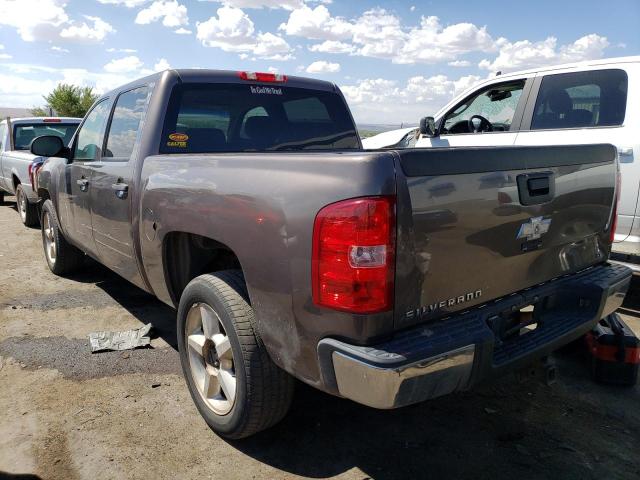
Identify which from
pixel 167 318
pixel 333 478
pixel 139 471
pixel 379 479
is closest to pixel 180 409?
pixel 139 471

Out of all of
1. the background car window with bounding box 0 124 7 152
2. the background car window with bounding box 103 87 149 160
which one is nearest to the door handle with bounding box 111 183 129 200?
the background car window with bounding box 103 87 149 160

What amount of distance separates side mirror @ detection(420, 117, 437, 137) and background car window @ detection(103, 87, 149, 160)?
3342mm

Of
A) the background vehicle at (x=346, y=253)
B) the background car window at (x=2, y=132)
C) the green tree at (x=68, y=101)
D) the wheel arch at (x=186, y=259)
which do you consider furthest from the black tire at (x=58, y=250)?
the green tree at (x=68, y=101)

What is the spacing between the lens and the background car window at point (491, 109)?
18.7 feet

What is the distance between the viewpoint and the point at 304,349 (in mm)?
2096

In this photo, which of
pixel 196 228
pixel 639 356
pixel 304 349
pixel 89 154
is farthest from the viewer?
pixel 89 154

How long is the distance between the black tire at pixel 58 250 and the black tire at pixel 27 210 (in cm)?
298

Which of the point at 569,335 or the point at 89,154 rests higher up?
the point at 89,154

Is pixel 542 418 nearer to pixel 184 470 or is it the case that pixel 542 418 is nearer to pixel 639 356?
pixel 639 356

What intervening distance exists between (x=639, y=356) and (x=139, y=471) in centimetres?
297

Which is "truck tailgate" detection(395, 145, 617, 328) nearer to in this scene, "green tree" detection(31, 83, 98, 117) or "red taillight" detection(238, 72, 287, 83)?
"red taillight" detection(238, 72, 287, 83)

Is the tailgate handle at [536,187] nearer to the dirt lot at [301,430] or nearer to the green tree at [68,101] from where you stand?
the dirt lot at [301,430]

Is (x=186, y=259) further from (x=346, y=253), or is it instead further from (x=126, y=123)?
(x=346, y=253)

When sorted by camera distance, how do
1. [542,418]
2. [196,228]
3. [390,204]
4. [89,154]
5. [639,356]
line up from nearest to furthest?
[390,204], [196,228], [542,418], [639,356], [89,154]
